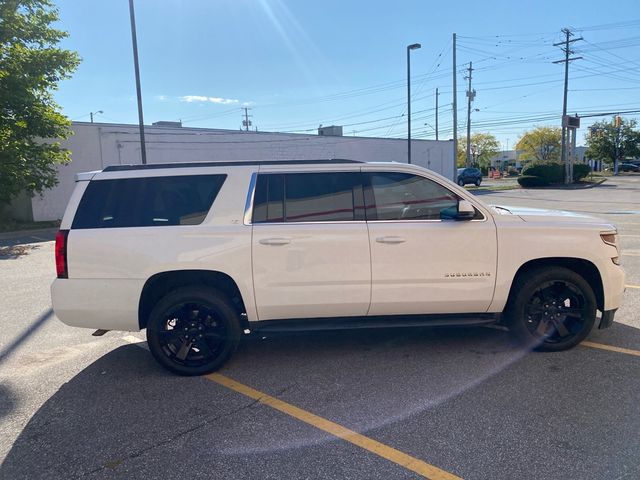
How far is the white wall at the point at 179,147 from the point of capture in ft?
67.5

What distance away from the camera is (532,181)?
41094 millimetres

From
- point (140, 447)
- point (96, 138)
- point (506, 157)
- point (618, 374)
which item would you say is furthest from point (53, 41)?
point (506, 157)

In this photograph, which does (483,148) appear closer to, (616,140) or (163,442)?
(616,140)

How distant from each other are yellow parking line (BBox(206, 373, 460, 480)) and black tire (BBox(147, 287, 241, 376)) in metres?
0.25

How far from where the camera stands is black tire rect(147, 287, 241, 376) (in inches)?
163

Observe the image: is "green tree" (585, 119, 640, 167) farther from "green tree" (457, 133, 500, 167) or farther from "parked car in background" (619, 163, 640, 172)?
"green tree" (457, 133, 500, 167)

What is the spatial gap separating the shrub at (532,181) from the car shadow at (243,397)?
39.3 metres

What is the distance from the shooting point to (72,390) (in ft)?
13.2

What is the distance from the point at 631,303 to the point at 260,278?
4.79 m

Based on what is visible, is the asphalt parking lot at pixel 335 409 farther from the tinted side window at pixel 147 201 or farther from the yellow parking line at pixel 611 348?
the tinted side window at pixel 147 201

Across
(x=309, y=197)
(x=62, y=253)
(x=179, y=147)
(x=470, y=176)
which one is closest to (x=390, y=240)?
(x=309, y=197)

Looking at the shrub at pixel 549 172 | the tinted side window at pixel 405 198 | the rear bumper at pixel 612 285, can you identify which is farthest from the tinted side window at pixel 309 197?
the shrub at pixel 549 172

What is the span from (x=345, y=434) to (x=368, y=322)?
1291 mm

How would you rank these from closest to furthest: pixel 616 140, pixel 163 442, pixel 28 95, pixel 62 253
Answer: pixel 163 442 → pixel 62 253 → pixel 28 95 → pixel 616 140
